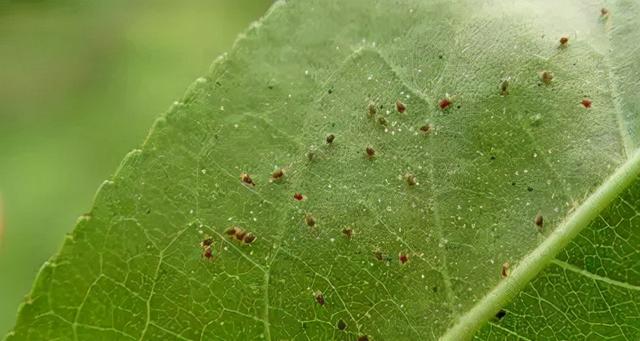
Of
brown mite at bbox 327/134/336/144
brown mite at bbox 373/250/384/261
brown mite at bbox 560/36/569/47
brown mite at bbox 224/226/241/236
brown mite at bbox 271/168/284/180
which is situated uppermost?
brown mite at bbox 327/134/336/144

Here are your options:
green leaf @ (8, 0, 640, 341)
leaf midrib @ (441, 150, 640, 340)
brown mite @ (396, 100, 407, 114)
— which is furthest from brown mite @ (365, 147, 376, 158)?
leaf midrib @ (441, 150, 640, 340)

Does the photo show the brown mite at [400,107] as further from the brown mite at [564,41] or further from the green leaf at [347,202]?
the brown mite at [564,41]

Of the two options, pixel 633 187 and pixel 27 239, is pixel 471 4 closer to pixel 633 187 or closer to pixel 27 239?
pixel 633 187

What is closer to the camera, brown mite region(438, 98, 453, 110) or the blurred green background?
brown mite region(438, 98, 453, 110)

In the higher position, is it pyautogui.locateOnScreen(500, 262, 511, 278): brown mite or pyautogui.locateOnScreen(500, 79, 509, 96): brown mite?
pyautogui.locateOnScreen(500, 79, 509, 96): brown mite

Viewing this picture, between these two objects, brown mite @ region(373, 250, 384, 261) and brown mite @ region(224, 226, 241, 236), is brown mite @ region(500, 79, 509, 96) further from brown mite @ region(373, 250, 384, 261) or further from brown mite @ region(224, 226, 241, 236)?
brown mite @ region(224, 226, 241, 236)

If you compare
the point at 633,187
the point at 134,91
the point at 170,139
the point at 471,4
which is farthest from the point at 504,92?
the point at 134,91

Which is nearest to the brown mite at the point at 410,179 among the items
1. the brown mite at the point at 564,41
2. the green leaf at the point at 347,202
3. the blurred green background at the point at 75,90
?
the green leaf at the point at 347,202
